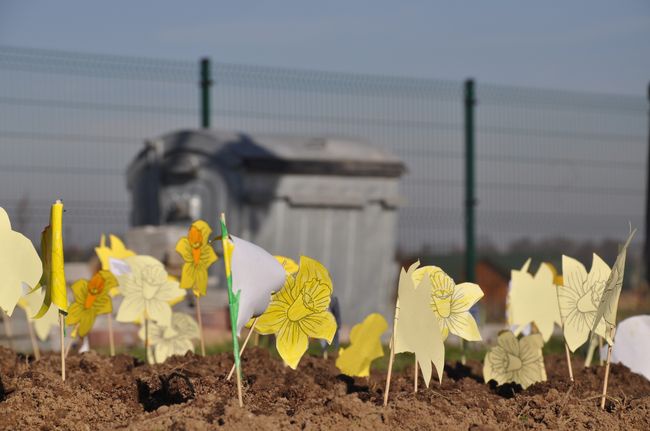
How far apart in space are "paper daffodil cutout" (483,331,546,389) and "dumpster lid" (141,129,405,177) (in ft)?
15.8

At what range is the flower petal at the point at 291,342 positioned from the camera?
8.46ft

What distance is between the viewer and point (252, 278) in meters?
2.36

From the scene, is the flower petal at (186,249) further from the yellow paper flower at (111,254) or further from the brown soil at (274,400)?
the yellow paper flower at (111,254)

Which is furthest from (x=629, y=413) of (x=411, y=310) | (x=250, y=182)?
(x=250, y=182)

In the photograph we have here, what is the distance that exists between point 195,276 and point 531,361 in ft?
3.23

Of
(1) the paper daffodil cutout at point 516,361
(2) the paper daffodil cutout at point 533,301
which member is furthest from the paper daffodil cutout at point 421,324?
(2) the paper daffodil cutout at point 533,301

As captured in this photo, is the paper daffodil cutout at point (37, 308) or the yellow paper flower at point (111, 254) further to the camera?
the yellow paper flower at point (111, 254)

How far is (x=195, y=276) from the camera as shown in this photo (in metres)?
3.04

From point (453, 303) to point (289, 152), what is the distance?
5240 millimetres

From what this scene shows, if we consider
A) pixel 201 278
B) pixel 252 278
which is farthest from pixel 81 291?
pixel 252 278

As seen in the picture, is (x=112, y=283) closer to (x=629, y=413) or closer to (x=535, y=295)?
(x=535, y=295)

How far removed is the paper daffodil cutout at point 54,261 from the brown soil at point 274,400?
0.82ft

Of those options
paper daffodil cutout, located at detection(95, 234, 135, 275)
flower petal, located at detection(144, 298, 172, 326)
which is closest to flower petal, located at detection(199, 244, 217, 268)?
flower petal, located at detection(144, 298, 172, 326)

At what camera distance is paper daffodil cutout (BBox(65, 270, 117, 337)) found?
325 cm
